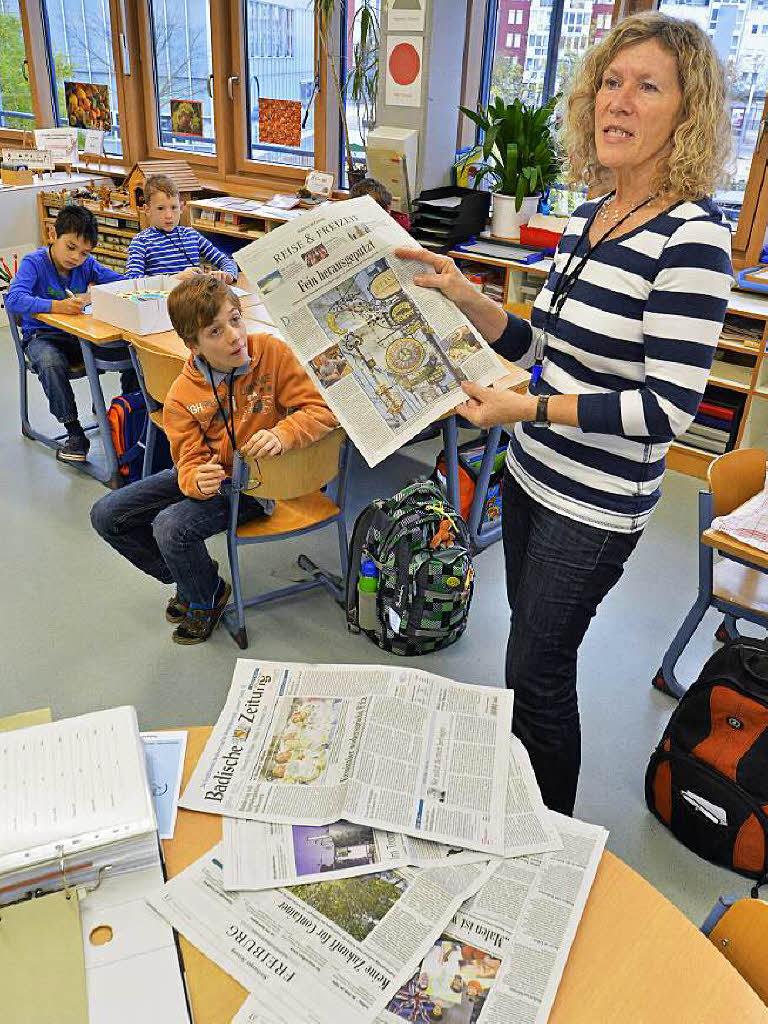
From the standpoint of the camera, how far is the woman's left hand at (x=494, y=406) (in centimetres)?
134

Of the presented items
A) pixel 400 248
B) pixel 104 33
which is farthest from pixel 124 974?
pixel 104 33

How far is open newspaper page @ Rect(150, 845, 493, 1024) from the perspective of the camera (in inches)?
33.4

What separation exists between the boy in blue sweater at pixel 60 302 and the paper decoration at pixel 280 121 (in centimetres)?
222

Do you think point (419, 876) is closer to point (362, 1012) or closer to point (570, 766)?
point (362, 1012)

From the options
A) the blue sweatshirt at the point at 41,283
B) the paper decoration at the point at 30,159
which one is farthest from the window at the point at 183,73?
the blue sweatshirt at the point at 41,283

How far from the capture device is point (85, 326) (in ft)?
10.9

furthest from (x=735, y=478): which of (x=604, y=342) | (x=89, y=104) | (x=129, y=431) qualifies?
(x=89, y=104)

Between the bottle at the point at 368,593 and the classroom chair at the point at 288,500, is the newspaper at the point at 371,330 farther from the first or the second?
the bottle at the point at 368,593

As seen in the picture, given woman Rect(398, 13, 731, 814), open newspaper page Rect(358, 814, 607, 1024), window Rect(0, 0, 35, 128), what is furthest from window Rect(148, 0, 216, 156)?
open newspaper page Rect(358, 814, 607, 1024)

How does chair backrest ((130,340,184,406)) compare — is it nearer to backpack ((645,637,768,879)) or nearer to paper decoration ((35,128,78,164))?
backpack ((645,637,768,879))

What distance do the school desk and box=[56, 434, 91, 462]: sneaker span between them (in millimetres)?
41

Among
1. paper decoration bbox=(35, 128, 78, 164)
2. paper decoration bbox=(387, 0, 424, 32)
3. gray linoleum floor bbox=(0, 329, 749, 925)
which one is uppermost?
paper decoration bbox=(387, 0, 424, 32)

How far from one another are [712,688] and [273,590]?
1514mm

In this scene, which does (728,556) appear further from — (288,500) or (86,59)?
(86,59)
